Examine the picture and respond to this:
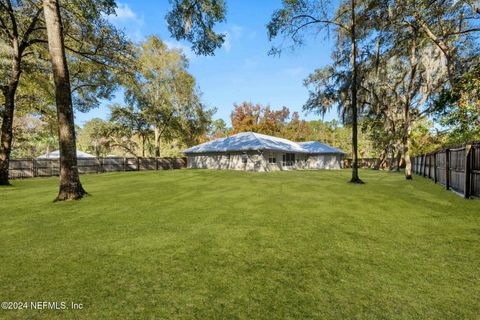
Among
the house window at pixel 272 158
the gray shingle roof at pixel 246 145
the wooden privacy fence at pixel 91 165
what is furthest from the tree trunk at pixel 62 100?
the house window at pixel 272 158

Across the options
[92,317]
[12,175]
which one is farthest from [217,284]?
[12,175]

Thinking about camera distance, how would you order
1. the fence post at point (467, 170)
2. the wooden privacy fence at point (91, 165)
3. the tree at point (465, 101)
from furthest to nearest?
the wooden privacy fence at point (91, 165)
the tree at point (465, 101)
the fence post at point (467, 170)

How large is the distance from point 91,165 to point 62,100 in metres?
17.6

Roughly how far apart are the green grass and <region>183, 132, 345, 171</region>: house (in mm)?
18292

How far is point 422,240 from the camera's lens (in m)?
3.70

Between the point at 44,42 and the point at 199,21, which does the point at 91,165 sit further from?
the point at 199,21

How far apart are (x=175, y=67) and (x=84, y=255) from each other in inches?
1159

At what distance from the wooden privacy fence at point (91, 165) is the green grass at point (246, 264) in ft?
54.4

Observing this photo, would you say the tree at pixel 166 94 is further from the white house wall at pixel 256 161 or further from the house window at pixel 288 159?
the house window at pixel 288 159

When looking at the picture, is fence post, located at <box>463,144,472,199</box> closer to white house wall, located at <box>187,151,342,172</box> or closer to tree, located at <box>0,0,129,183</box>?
tree, located at <box>0,0,129,183</box>

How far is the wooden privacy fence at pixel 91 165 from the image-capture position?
17.7 meters

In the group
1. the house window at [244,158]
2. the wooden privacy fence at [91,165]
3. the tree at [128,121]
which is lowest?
the wooden privacy fence at [91,165]

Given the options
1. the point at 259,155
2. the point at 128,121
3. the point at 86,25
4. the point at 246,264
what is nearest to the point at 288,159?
the point at 259,155

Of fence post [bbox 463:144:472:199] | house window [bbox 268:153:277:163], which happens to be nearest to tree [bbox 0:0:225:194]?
fence post [bbox 463:144:472:199]
